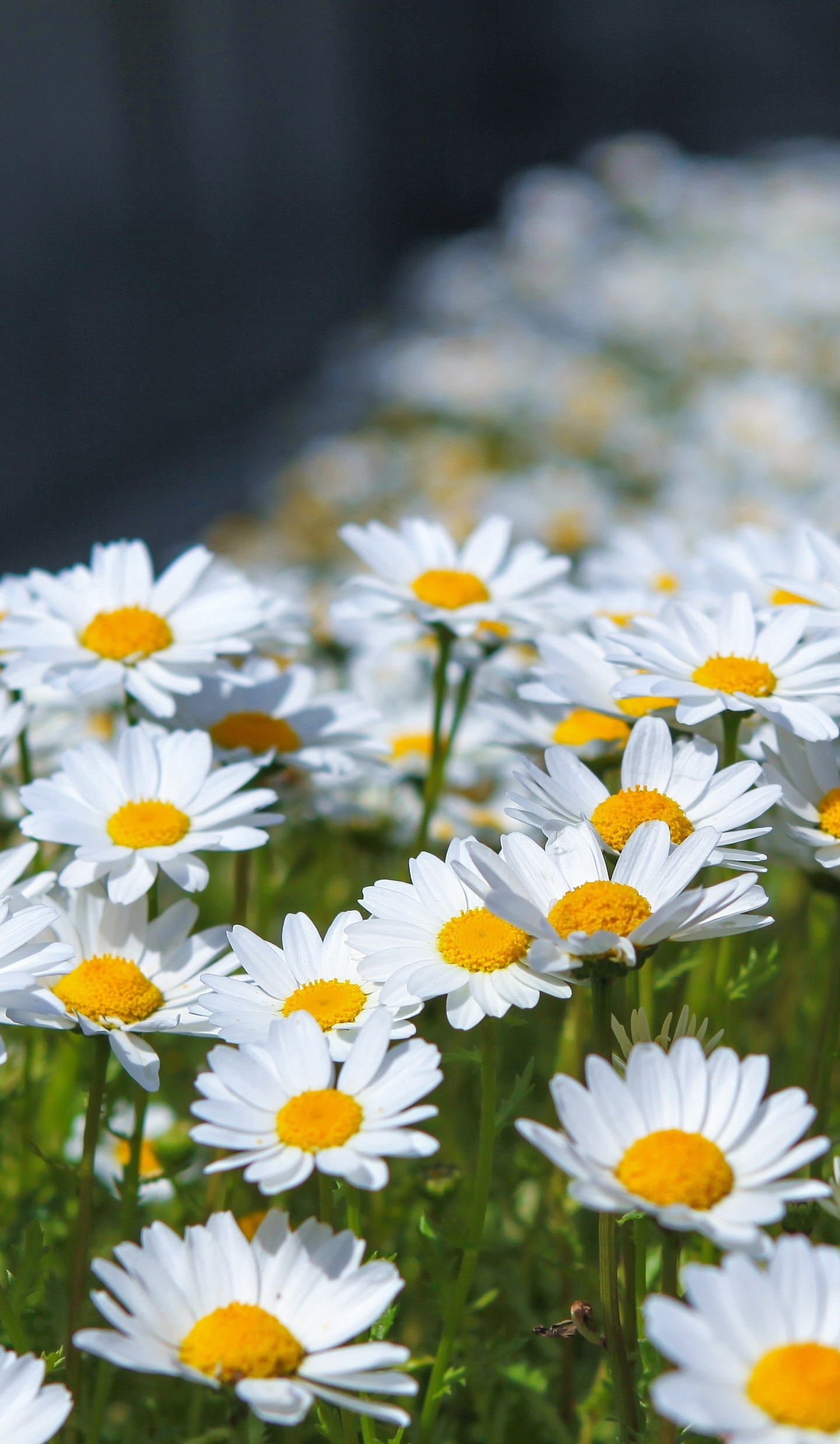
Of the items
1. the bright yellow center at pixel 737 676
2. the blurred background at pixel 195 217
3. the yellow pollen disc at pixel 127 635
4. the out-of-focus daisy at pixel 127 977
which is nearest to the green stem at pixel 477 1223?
the out-of-focus daisy at pixel 127 977

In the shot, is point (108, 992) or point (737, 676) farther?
point (737, 676)

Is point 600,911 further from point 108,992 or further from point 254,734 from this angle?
point 254,734

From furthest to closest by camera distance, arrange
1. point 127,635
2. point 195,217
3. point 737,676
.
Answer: point 195,217 → point 127,635 → point 737,676

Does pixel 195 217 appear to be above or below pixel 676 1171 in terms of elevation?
above

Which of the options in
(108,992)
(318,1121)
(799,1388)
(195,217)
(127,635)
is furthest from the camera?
(195,217)

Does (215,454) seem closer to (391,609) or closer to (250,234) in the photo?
(250,234)

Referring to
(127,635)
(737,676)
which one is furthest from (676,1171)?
(127,635)

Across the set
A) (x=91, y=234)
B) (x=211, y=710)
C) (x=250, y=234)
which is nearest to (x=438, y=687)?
(x=211, y=710)

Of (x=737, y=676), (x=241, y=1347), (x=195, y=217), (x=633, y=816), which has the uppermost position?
(x=195, y=217)
